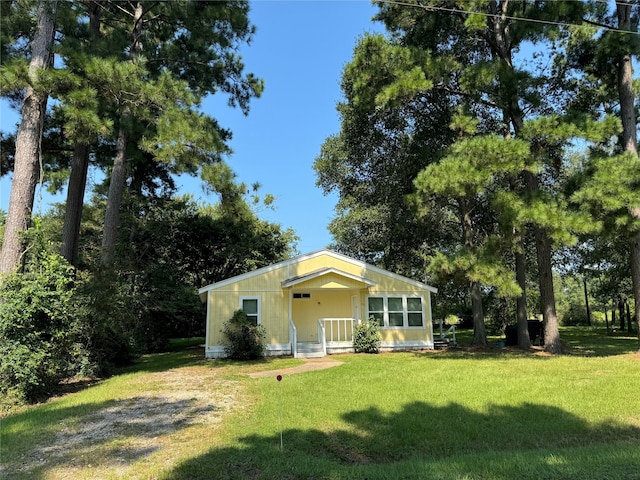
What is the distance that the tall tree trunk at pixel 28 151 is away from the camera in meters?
8.62

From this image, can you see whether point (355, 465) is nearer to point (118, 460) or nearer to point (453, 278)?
point (118, 460)

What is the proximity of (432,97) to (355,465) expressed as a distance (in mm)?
14296

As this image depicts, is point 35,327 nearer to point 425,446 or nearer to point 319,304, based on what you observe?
point 425,446

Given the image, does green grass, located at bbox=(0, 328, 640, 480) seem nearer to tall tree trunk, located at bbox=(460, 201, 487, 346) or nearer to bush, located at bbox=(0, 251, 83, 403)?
bush, located at bbox=(0, 251, 83, 403)

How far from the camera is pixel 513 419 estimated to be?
18.9ft

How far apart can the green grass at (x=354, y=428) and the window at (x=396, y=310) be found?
7.08 meters

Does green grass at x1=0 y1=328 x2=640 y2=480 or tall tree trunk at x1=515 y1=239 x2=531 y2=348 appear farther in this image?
tall tree trunk at x1=515 y1=239 x2=531 y2=348

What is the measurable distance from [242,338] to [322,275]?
3.46m

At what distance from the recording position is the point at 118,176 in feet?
42.1

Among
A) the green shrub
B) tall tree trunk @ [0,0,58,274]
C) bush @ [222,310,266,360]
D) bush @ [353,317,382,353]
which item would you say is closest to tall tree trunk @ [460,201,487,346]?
bush @ [353,317,382,353]

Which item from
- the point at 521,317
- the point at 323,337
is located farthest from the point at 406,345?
the point at 521,317

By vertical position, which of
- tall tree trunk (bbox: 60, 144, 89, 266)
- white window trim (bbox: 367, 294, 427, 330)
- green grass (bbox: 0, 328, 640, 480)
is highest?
tall tree trunk (bbox: 60, 144, 89, 266)

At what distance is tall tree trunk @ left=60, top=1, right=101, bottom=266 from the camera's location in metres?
12.7

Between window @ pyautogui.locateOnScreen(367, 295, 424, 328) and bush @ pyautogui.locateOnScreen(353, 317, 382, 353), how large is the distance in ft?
2.92
